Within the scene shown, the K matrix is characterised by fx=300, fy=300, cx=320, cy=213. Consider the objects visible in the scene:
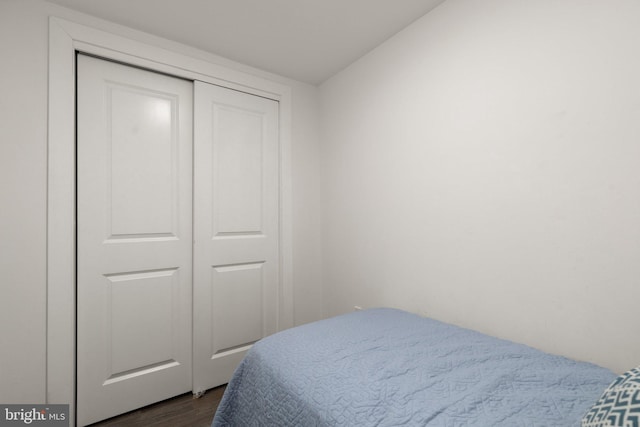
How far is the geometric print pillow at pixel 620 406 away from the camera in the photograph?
1.69 feet

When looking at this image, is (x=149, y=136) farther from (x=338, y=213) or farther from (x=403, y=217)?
(x=403, y=217)

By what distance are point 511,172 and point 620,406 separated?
1114 mm

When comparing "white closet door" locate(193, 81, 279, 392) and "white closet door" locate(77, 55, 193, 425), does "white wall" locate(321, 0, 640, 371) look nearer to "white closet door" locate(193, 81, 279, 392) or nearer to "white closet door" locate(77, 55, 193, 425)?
"white closet door" locate(193, 81, 279, 392)

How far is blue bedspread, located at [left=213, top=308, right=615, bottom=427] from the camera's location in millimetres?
887

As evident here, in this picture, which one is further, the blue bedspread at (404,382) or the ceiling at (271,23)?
the ceiling at (271,23)

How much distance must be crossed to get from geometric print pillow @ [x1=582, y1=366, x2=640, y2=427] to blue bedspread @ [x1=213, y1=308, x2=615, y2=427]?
297mm

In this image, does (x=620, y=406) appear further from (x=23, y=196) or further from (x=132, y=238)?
(x=23, y=196)

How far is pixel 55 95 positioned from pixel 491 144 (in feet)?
7.78

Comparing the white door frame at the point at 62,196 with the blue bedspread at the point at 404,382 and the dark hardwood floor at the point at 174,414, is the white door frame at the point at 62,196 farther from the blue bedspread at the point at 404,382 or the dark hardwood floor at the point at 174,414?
the blue bedspread at the point at 404,382

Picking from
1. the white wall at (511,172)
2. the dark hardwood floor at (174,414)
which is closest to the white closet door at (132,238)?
the dark hardwood floor at (174,414)

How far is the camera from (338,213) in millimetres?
2535

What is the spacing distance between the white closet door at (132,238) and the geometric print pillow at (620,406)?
213 centimetres

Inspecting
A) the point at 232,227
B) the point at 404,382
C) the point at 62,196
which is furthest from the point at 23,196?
the point at 404,382

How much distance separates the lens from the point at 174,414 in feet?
6.19
